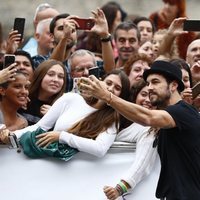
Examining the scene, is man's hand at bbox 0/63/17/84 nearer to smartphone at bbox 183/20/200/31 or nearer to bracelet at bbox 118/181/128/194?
bracelet at bbox 118/181/128/194

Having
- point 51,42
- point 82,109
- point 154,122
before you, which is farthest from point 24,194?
point 51,42

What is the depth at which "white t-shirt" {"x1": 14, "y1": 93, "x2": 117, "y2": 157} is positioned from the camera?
8914mm

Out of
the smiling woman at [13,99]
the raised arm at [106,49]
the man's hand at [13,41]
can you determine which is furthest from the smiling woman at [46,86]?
the raised arm at [106,49]

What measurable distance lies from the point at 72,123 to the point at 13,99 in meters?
0.81

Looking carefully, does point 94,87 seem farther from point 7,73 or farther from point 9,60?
point 9,60

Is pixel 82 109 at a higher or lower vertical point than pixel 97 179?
higher

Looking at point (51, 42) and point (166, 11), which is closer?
point (51, 42)

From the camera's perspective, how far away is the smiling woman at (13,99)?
955 centimetres

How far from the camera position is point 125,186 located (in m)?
8.80

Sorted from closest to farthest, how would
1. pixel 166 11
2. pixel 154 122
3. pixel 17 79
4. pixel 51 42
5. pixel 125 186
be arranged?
pixel 154 122 < pixel 125 186 < pixel 17 79 < pixel 51 42 < pixel 166 11

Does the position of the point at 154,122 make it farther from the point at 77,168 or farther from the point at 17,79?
the point at 17,79

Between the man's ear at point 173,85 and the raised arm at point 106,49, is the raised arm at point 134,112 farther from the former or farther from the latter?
the raised arm at point 106,49

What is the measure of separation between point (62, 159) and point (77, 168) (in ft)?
0.56

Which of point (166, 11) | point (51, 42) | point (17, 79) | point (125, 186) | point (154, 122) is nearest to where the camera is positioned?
point (154, 122)
